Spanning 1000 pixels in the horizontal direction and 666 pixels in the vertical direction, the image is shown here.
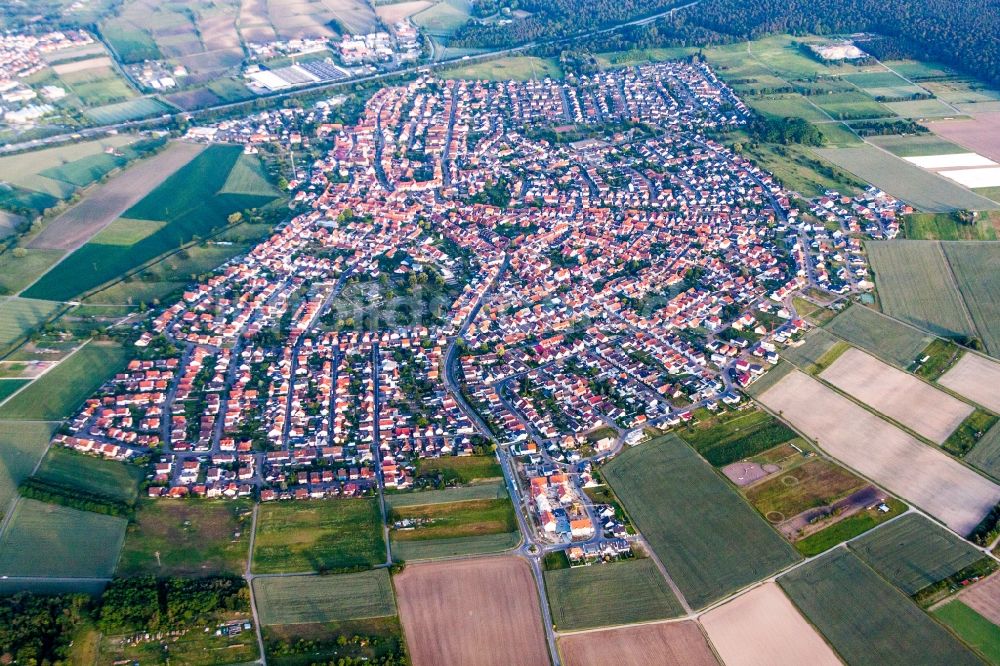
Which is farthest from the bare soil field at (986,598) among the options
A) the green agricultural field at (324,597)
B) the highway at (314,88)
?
the highway at (314,88)

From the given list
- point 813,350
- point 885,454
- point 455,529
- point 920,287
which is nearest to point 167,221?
point 455,529

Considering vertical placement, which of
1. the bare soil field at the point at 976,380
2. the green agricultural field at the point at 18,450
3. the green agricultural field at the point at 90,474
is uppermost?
the green agricultural field at the point at 18,450

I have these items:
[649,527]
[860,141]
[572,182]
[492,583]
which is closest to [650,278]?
[572,182]

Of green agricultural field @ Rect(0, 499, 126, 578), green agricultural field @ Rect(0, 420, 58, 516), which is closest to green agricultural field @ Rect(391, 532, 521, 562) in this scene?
green agricultural field @ Rect(0, 499, 126, 578)

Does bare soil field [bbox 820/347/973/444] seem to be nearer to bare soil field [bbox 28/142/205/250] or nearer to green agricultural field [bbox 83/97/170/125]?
bare soil field [bbox 28/142/205/250]

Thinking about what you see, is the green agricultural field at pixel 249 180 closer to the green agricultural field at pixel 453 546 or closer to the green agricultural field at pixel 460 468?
the green agricultural field at pixel 460 468
